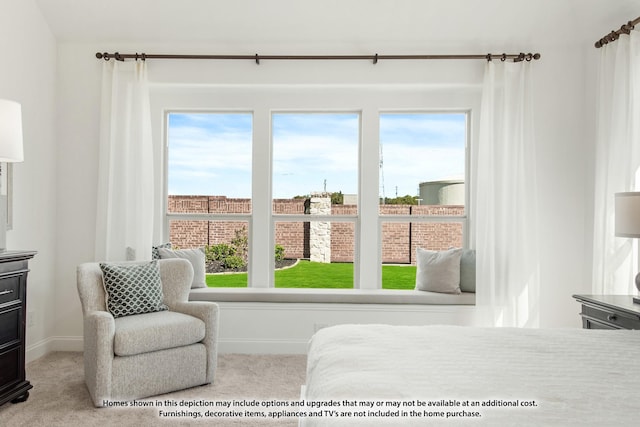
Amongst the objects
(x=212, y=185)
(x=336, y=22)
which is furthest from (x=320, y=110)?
(x=212, y=185)

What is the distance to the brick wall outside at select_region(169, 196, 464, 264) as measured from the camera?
13.7ft

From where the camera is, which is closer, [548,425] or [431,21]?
[548,425]

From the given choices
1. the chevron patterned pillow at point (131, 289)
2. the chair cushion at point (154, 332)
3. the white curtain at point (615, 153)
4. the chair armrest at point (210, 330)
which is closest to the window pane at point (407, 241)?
the white curtain at point (615, 153)

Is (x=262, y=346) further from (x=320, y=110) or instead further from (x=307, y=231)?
(x=320, y=110)

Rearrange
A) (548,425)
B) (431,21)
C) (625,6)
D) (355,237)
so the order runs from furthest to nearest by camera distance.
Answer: (355,237) < (431,21) < (625,6) < (548,425)

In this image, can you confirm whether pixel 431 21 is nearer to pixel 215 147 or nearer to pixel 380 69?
pixel 380 69

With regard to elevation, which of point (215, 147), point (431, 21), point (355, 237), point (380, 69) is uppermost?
point (431, 21)

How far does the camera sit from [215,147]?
4.25m

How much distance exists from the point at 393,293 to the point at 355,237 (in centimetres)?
65

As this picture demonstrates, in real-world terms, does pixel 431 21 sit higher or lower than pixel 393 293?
higher

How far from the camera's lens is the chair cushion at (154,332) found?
8.84 feet

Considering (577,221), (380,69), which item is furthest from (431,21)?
(577,221)

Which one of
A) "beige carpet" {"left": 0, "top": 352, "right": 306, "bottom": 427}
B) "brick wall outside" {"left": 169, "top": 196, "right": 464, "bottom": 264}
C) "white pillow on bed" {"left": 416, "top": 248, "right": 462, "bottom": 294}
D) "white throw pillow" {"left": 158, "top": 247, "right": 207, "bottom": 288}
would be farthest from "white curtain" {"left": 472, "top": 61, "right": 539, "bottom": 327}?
"white throw pillow" {"left": 158, "top": 247, "right": 207, "bottom": 288}

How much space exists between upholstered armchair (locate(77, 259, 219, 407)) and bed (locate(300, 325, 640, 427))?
1.31 metres
